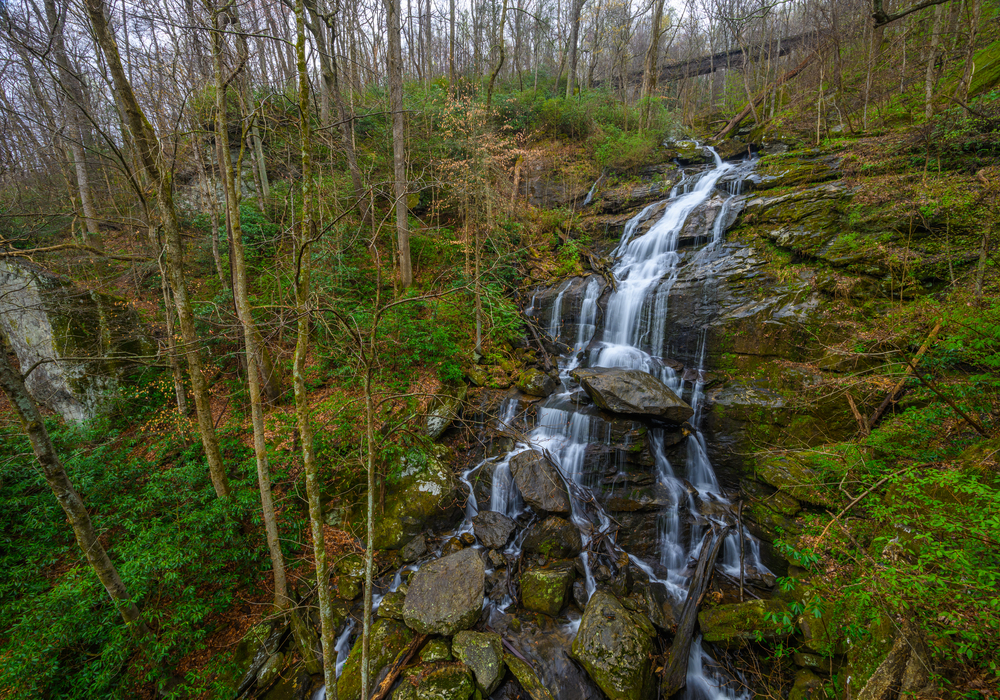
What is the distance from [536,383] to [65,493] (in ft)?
24.5

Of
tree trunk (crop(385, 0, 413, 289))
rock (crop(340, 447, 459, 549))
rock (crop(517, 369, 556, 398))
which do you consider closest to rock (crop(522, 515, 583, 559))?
rock (crop(340, 447, 459, 549))

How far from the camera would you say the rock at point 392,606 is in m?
5.25

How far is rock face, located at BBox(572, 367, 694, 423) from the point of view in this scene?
7484 millimetres

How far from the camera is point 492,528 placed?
655 cm

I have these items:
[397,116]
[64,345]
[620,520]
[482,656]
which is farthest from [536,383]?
[64,345]

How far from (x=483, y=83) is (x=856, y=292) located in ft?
49.0

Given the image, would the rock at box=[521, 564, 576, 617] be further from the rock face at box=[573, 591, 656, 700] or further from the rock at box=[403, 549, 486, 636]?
the rock at box=[403, 549, 486, 636]

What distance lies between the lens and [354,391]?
7449mm

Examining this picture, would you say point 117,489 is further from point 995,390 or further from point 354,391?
point 995,390

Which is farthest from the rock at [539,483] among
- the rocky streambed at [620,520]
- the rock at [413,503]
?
the rock at [413,503]

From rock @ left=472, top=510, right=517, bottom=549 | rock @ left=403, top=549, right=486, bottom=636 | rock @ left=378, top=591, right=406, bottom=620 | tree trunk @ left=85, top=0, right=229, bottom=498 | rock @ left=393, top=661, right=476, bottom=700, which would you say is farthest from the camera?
rock @ left=472, top=510, right=517, bottom=549

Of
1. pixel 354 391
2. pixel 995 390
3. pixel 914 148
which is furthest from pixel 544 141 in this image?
pixel 995 390

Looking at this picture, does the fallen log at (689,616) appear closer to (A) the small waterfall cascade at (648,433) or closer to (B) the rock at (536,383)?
(A) the small waterfall cascade at (648,433)

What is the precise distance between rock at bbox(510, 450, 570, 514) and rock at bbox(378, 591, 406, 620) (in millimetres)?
2586
